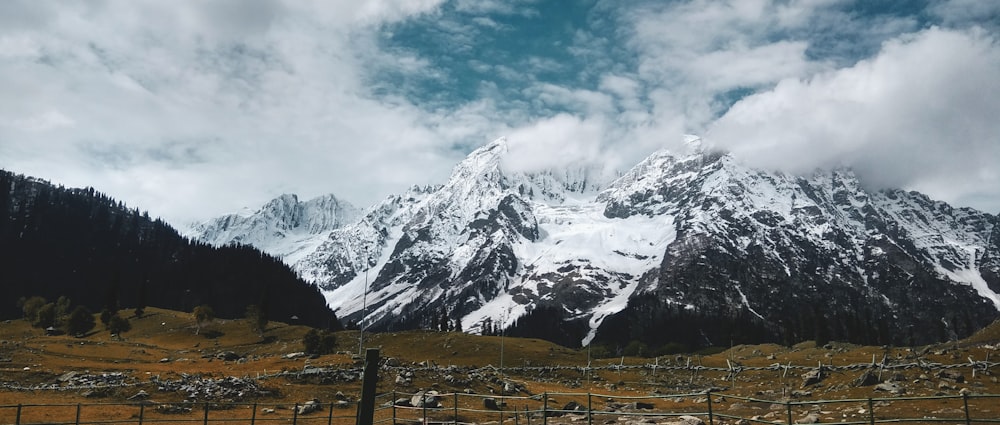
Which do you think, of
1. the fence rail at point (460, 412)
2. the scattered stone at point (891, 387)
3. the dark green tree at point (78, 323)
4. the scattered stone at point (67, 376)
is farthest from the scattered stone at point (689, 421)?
the dark green tree at point (78, 323)

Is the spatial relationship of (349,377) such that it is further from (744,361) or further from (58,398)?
(744,361)

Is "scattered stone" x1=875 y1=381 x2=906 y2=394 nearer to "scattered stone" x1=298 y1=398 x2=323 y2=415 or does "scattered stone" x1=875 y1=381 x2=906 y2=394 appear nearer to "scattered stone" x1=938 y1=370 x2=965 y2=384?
"scattered stone" x1=938 y1=370 x2=965 y2=384

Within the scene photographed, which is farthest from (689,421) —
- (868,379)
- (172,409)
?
(172,409)

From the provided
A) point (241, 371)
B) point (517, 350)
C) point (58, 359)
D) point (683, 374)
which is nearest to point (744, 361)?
point (683, 374)

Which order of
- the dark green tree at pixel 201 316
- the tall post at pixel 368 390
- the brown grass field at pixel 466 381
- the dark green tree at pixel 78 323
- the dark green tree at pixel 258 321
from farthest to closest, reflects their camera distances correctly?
the dark green tree at pixel 258 321, the dark green tree at pixel 201 316, the dark green tree at pixel 78 323, the brown grass field at pixel 466 381, the tall post at pixel 368 390

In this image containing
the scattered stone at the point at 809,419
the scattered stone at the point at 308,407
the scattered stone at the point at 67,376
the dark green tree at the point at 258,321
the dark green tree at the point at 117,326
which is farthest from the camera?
the dark green tree at the point at 258,321

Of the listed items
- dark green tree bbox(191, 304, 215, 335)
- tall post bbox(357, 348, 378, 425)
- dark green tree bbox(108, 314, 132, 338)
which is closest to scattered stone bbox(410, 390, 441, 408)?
tall post bbox(357, 348, 378, 425)

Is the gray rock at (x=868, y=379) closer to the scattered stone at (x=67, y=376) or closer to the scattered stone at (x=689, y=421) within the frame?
the scattered stone at (x=689, y=421)

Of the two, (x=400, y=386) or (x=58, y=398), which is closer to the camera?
(x=58, y=398)

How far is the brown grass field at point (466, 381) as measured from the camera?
4869 cm

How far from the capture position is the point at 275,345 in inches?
5748

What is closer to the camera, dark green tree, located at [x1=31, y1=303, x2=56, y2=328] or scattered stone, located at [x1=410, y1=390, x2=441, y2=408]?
scattered stone, located at [x1=410, y1=390, x2=441, y2=408]

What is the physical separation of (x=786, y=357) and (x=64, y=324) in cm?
16866

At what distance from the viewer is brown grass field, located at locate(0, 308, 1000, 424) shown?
1917 inches
